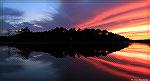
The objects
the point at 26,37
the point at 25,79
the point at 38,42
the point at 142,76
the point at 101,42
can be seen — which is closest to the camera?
the point at 25,79

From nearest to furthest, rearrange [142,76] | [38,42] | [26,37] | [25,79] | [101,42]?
[25,79]
[142,76]
[26,37]
[38,42]
[101,42]

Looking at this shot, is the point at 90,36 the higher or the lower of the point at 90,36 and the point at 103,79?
the higher

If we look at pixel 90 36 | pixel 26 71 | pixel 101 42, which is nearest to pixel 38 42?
pixel 90 36

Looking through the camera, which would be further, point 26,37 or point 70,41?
point 70,41

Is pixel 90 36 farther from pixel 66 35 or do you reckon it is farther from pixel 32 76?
pixel 32 76

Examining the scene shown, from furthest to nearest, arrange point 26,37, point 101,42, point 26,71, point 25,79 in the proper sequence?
point 101,42, point 26,37, point 26,71, point 25,79

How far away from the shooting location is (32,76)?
631cm

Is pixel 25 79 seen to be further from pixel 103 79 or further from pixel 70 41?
pixel 70 41

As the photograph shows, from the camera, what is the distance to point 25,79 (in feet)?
19.3

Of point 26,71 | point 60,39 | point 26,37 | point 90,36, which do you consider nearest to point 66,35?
point 60,39

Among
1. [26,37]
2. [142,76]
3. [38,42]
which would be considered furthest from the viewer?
[38,42]

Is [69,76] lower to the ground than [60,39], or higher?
lower

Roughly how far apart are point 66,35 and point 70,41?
3.56 ft

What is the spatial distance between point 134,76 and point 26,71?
2.83 meters
